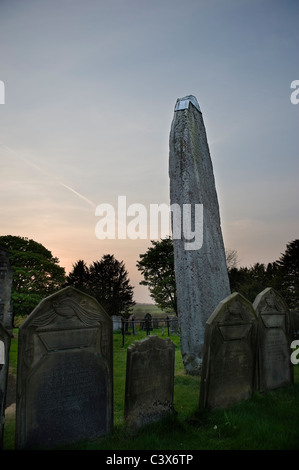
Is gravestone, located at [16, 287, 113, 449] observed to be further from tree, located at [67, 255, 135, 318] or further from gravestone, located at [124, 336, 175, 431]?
tree, located at [67, 255, 135, 318]

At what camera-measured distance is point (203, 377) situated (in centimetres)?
411

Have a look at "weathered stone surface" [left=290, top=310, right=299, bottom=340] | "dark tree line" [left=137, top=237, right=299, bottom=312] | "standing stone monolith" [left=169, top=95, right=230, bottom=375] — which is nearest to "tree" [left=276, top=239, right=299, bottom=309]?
"dark tree line" [left=137, top=237, right=299, bottom=312]

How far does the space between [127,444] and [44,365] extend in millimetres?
1295

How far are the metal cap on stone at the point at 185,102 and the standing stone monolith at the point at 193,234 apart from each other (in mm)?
29

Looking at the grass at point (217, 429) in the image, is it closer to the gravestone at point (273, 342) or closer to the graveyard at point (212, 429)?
the graveyard at point (212, 429)

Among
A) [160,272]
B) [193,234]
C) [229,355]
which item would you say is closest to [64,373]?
[229,355]

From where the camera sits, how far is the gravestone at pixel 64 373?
3.10 meters

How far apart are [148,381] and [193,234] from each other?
3.79m


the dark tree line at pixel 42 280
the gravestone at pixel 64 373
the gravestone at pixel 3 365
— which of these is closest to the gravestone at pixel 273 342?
the gravestone at pixel 64 373

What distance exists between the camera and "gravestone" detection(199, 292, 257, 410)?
414cm

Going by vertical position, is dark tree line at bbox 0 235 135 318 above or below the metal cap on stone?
below

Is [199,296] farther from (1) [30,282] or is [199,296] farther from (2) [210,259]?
(1) [30,282]

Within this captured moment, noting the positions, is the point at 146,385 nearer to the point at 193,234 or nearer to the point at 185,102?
the point at 193,234

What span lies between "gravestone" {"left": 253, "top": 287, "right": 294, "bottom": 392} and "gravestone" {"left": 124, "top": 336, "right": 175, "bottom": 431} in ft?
6.20
